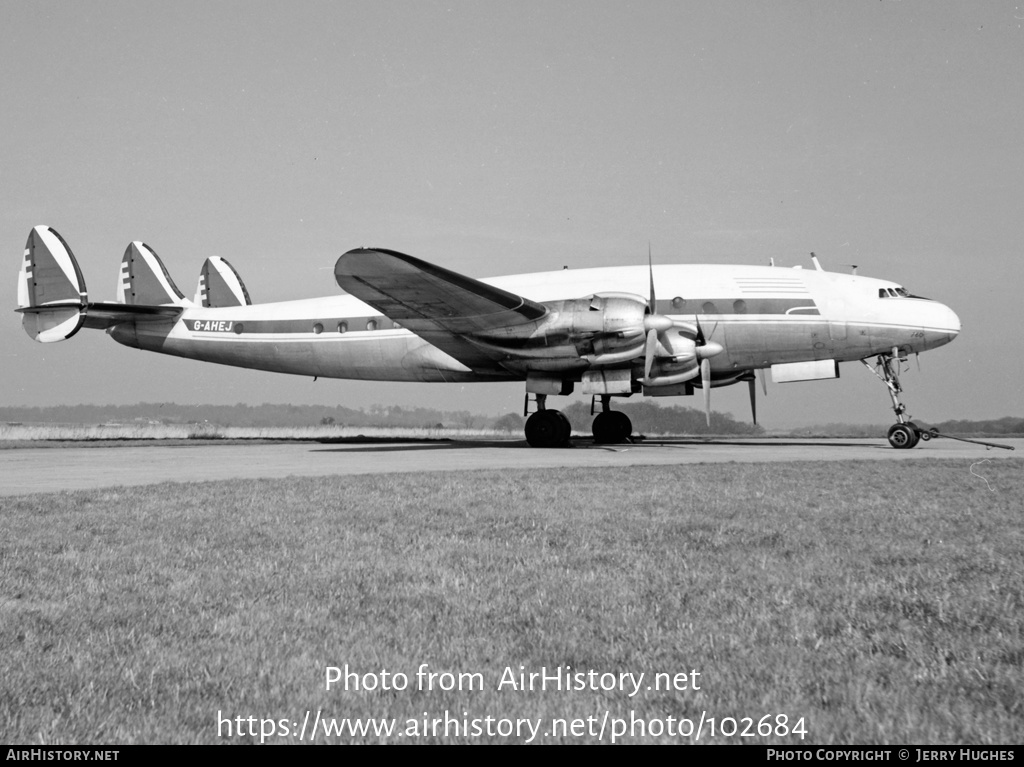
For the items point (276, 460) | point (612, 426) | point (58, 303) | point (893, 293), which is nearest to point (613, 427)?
point (612, 426)

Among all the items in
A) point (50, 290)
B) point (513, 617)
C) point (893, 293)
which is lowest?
point (513, 617)

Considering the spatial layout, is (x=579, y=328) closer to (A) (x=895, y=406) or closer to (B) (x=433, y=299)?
(B) (x=433, y=299)

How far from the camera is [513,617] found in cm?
412

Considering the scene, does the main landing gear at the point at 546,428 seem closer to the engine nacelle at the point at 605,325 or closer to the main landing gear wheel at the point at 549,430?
the main landing gear wheel at the point at 549,430

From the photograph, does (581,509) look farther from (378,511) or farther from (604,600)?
(604,600)

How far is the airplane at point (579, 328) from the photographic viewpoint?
60.8 ft

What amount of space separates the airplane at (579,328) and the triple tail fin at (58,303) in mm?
70

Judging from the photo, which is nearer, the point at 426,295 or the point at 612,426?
the point at 426,295

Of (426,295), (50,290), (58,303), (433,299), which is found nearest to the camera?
(426,295)

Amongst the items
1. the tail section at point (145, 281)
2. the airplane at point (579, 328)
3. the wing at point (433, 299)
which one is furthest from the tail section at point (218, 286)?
the wing at point (433, 299)

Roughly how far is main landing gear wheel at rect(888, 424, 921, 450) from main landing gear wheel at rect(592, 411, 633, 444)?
715 centimetres

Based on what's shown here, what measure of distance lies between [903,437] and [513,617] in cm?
1893

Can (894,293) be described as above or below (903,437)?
above

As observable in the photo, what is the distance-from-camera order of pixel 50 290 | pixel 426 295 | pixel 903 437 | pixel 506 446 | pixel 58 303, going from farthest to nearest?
1. pixel 50 290
2. pixel 58 303
3. pixel 506 446
4. pixel 903 437
5. pixel 426 295
